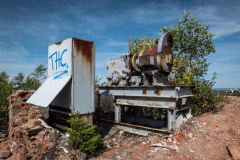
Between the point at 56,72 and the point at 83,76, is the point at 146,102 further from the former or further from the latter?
the point at 56,72

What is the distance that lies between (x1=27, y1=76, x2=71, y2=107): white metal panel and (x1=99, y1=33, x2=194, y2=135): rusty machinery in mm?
2096

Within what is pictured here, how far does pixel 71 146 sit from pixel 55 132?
57cm

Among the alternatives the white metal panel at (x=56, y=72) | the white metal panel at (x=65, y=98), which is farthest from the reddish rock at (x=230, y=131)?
the white metal panel at (x=56, y=72)

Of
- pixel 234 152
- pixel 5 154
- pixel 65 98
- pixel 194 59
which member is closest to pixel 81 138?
pixel 65 98

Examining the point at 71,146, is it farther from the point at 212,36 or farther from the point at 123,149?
the point at 212,36

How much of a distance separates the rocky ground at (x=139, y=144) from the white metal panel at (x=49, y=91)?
0.65 metres

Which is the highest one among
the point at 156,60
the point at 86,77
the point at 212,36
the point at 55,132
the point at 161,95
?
the point at 212,36

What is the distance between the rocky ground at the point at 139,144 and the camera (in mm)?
3889

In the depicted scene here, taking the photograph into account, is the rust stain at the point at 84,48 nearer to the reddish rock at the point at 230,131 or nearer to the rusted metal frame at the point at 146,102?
the rusted metal frame at the point at 146,102

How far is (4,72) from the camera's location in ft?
51.4

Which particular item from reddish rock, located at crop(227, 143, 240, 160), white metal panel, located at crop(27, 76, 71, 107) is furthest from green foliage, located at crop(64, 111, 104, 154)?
reddish rock, located at crop(227, 143, 240, 160)

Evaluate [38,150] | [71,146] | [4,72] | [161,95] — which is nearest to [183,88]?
[161,95]

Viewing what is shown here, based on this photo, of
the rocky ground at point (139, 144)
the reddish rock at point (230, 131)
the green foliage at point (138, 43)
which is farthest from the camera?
the green foliage at point (138, 43)

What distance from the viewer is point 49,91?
4547 mm
